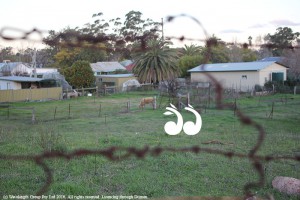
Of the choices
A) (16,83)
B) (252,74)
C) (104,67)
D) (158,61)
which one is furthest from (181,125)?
(104,67)

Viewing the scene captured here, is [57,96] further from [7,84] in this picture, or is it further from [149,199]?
[149,199]

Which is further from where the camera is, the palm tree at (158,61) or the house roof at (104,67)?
the house roof at (104,67)

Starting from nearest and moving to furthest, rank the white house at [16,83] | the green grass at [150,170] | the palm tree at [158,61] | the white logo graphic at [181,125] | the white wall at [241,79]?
the green grass at [150,170], the palm tree at [158,61], the white logo graphic at [181,125], the white house at [16,83], the white wall at [241,79]

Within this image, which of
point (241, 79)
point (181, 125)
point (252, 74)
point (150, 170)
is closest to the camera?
point (150, 170)

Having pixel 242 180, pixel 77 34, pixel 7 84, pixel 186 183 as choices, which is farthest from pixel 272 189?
pixel 7 84

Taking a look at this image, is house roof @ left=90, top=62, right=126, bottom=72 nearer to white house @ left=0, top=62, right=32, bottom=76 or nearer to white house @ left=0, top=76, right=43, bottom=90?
white house @ left=0, top=62, right=32, bottom=76

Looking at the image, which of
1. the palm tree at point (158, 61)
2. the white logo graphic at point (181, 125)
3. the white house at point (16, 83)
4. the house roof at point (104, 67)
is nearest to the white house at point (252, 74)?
the palm tree at point (158, 61)

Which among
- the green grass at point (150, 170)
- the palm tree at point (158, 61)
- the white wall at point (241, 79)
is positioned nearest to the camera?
the green grass at point (150, 170)

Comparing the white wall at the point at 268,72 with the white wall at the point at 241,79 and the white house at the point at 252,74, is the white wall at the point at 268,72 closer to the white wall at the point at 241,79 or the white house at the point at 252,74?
the white house at the point at 252,74

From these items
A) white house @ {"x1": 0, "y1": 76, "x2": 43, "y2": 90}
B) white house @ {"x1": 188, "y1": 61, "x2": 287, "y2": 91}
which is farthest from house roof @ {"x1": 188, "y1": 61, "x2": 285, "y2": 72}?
white house @ {"x1": 0, "y1": 76, "x2": 43, "y2": 90}

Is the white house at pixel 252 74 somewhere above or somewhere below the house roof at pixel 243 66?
below

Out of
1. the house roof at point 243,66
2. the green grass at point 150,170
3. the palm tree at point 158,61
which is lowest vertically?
the green grass at point 150,170

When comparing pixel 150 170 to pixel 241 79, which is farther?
pixel 241 79

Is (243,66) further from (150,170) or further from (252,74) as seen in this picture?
(150,170)
